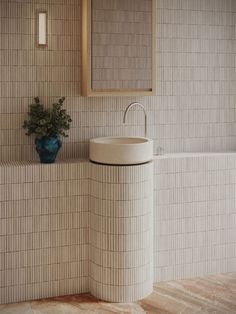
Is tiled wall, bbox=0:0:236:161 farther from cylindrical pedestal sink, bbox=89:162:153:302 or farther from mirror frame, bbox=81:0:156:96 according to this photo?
cylindrical pedestal sink, bbox=89:162:153:302

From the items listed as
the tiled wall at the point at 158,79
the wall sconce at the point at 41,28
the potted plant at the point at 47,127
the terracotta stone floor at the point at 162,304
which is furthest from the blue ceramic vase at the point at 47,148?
the terracotta stone floor at the point at 162,304

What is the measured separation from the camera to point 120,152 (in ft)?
11.7

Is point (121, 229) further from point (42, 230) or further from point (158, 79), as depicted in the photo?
point (158, 79)

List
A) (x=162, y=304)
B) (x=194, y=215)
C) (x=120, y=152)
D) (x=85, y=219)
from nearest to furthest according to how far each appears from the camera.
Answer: (x=120, y=152) < (x=162, y=304) < (x=85, y=219) < (x=194, y=215)

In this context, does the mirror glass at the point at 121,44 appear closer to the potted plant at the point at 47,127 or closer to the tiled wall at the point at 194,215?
the potted plant at the point at 47,127

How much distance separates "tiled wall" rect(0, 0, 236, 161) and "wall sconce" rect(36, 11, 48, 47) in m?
0.04

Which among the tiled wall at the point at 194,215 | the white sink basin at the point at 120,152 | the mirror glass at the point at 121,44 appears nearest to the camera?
the white sink basin at the point at 120,152

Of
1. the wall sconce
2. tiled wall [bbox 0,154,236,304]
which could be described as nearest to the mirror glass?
the wall sconce

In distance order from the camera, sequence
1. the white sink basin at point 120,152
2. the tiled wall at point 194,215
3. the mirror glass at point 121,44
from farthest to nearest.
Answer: the tiled wall at point 194,215, the mirror glass at point 121,44, the white sink basin at point 120,152

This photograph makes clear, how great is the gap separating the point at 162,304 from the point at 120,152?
40.0 inches

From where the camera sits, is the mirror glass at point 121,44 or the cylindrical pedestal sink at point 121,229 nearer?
the cylindrical pedestal sink at point 121,229

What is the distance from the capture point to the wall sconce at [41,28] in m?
3.73

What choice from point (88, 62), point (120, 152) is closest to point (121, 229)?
point (120, 152)

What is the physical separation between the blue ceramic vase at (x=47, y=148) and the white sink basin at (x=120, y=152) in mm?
228
